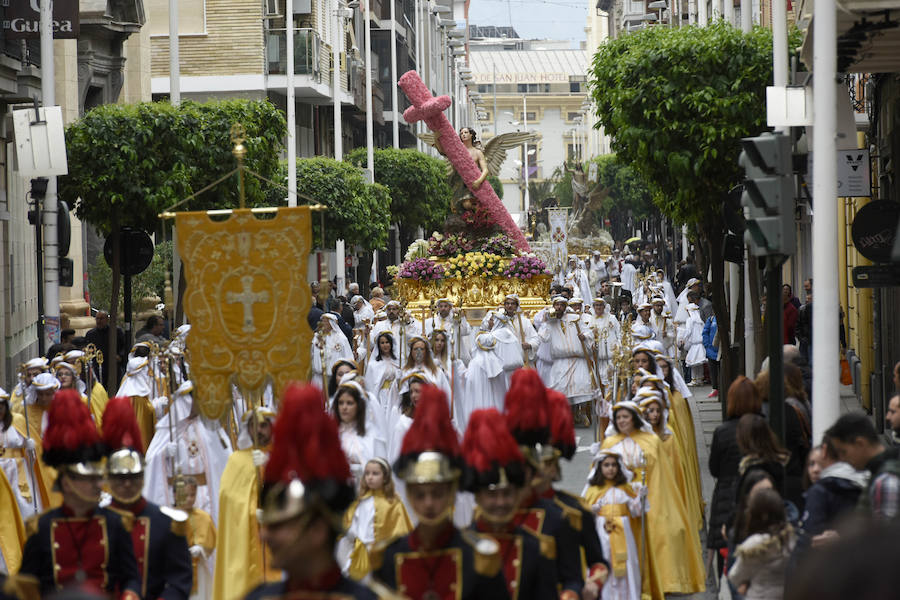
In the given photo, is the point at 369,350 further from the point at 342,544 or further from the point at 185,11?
the point at 185,11

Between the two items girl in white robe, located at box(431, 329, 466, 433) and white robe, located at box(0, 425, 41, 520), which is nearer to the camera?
white robe, located at box(0, 425, 41, 520)

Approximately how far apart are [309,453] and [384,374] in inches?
462

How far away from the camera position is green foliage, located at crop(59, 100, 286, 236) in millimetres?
19797

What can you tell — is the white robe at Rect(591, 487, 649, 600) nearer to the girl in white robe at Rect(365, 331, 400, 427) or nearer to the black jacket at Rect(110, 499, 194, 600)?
the black jacket at Rect(110, 499, 194, 600)

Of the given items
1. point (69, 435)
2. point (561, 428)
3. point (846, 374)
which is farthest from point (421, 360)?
point (846, 374)

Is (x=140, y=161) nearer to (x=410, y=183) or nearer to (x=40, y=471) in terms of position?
(x=40, y=471)

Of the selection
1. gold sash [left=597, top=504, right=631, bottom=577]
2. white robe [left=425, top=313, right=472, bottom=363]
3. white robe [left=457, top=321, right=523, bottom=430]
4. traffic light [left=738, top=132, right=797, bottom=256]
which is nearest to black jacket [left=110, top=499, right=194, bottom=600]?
gold sash [left=597, top=504, right=631, bottom=577]

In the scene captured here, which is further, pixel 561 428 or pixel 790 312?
pixel 790 312

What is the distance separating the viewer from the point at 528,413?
23.2 feet

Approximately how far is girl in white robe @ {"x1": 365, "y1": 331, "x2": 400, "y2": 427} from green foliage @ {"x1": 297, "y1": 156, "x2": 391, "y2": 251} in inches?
774

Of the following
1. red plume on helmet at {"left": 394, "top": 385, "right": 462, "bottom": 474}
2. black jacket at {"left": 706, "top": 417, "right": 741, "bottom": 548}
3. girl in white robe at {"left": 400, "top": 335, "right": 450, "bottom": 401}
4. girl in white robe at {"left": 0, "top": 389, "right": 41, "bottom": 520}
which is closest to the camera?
red plume on helmet at {"left": 394, "top": 385, "right": 462, "bottom": 474}

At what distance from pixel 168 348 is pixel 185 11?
29566 millimetres

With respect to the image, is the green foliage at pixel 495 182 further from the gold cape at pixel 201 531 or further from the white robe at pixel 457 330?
the gold cape at pixel 201 531

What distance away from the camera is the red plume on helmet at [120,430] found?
24.4 ft
